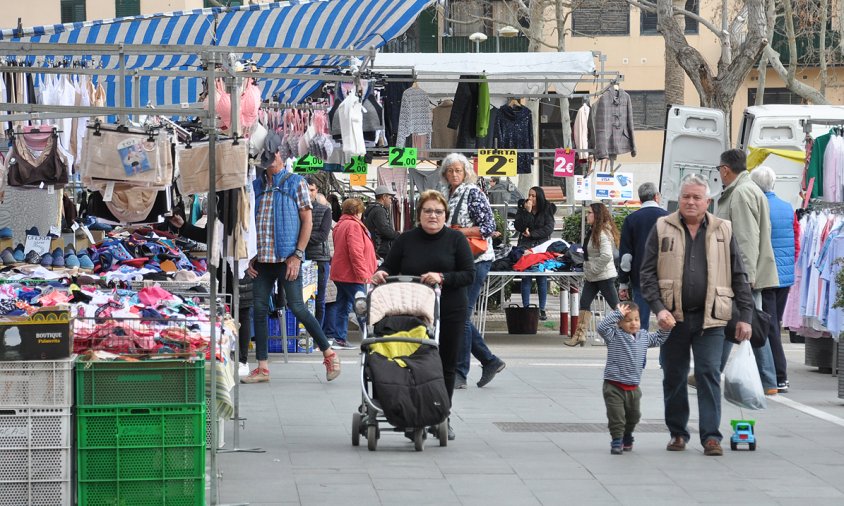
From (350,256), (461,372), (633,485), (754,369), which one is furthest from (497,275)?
(633,485)

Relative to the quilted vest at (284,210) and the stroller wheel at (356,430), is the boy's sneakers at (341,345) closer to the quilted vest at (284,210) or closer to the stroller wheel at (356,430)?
the quilted vest at (284,210)

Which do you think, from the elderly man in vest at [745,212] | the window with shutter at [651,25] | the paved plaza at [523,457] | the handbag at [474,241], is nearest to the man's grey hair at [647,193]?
the paved plaza at [523,457]

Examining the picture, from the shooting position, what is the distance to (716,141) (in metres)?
17.3

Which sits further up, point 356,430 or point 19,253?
point 19,253

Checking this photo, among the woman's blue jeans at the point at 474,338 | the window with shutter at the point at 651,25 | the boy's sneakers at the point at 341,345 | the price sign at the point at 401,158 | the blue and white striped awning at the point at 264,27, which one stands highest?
the window with shutter at the point at 651,25

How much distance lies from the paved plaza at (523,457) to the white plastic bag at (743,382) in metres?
0.34

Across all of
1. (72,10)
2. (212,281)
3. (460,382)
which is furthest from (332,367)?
(72,10)

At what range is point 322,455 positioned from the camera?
29.9 feet

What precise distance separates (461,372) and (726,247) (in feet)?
12.4

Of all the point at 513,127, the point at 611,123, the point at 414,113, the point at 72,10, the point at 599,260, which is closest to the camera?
the point at 599,260

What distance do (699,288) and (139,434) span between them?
12.8 feet

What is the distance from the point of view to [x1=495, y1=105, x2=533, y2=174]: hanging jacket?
20188mm

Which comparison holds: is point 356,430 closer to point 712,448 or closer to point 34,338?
point 712,448

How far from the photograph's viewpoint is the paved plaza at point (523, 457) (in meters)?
7.88
